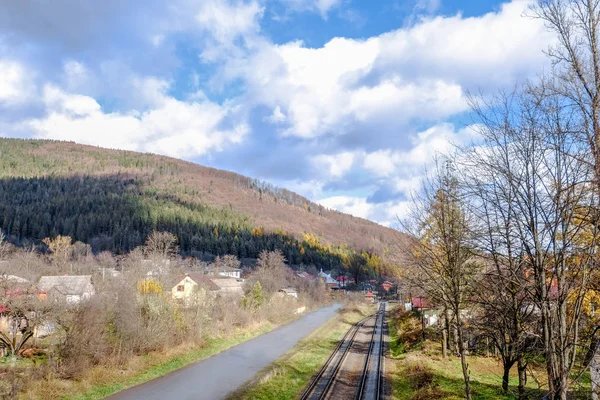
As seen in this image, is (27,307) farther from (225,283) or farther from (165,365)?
(225,283)

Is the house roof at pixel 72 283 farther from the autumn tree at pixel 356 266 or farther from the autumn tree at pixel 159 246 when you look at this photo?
the autumn tree at pixel 356 266

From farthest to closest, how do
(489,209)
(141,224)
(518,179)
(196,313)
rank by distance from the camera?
(141,224) → (196,313) → (489,209) → (518,179)

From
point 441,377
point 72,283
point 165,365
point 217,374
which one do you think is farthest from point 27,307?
point 72,283

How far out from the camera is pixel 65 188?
611 ft

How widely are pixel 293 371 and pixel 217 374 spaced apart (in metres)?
5.57

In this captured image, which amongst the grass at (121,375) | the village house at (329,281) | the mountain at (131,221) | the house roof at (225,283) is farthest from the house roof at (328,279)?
the grass at (121,375)

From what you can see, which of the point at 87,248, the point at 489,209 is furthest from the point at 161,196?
the point at 489,209

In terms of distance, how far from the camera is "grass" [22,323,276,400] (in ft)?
67.3

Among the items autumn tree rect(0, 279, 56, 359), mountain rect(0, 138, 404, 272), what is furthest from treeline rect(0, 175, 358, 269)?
autumn tree rect(0, 279, 56, 359)

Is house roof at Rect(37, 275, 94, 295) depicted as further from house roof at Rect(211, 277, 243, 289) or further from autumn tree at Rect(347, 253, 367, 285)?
autumn tree at Rect(347, 253, 367, 285)

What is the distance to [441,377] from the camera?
20234 mm

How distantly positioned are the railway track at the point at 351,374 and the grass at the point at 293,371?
0.71 m

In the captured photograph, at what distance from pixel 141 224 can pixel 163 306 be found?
384 ft

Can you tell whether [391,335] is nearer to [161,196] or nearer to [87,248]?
[87,248]
